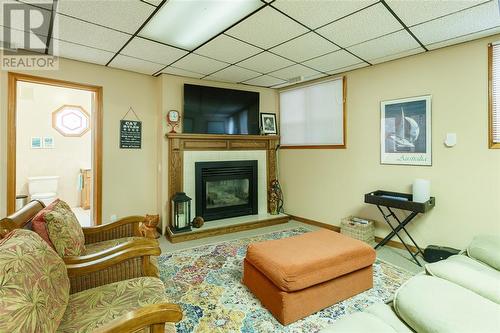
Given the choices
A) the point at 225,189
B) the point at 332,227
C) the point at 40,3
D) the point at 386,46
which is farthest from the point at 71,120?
the point at 386,46

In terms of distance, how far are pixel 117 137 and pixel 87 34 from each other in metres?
1.53

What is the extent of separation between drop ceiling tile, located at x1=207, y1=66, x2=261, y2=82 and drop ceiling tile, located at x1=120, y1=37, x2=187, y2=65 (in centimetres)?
80

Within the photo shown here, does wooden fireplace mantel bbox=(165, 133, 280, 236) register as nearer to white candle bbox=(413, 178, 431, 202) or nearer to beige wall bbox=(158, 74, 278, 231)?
beige wall bbox=(158, 74, 278, 231)

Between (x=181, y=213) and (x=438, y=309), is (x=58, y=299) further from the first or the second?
(x=181, y=213)

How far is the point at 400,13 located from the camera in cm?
217

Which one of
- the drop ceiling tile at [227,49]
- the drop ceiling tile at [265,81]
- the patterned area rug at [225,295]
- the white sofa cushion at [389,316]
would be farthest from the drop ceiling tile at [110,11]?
the white sofa cushion at [389,316]

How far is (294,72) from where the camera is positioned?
12.6ft

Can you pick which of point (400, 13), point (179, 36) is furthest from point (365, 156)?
point (179, 36)

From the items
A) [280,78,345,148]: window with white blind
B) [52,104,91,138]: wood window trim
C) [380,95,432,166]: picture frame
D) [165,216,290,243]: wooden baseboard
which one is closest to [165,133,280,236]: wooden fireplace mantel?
[165,216,290,243]: wooden baseboard

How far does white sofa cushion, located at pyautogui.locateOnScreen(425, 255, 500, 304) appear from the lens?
1.31 metres

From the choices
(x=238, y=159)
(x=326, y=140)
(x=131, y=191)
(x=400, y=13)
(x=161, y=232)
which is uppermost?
(x=400, y=13)

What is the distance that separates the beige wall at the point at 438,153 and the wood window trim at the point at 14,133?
3441 millimetres

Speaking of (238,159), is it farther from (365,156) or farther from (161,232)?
(365,156)

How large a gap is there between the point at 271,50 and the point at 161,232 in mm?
3038
